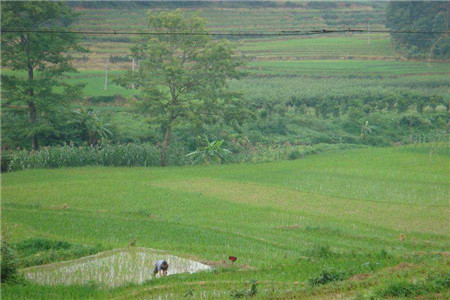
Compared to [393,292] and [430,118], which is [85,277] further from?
[430,118]

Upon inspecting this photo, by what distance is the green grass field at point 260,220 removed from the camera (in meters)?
7.73

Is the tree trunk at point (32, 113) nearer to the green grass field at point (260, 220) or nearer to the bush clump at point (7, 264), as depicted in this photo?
the green grass field at point (260, 220)

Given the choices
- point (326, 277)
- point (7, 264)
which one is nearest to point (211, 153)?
point (7, 264)

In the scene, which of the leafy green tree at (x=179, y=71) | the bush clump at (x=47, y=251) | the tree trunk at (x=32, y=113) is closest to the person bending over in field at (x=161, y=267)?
the bush clump at (x=47, y=251)

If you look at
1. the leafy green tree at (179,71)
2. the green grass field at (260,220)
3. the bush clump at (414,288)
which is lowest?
the green grass field at (260,220)

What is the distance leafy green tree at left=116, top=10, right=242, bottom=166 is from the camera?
69.3 feet

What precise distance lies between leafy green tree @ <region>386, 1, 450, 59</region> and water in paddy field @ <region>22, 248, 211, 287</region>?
35.0 m

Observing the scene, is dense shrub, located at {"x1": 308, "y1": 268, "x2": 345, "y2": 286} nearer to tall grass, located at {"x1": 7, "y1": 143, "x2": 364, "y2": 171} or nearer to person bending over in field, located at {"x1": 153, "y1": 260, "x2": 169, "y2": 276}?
person bending over in field, located at {"x1": 153, "y1": 260, "x2": 169, "y2": 276}

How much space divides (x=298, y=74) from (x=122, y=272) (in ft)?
110

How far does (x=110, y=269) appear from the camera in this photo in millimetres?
9094

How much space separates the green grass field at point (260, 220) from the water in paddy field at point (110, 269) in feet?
1.35

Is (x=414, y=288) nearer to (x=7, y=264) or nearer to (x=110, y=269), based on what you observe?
(x=110, y=269)

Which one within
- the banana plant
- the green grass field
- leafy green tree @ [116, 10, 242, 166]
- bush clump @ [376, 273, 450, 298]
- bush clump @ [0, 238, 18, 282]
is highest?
leafy green tree @ [116, 10, 242, 166]

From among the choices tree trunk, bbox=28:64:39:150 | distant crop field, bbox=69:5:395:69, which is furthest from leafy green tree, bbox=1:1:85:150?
distant crop field, bbox=69:5:395:69
